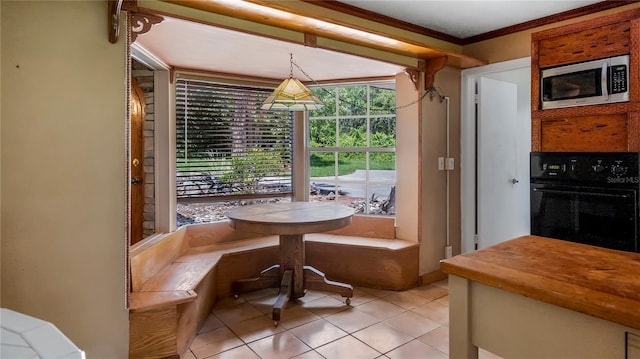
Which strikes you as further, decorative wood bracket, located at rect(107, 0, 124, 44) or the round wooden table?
the round wooden table

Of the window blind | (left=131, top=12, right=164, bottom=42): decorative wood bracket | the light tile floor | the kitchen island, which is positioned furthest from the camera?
the window blind

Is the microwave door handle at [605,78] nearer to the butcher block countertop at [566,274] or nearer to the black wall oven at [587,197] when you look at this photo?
the black wall oven at [587,197]

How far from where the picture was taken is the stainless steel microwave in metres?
2.29

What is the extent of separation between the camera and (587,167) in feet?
7.89

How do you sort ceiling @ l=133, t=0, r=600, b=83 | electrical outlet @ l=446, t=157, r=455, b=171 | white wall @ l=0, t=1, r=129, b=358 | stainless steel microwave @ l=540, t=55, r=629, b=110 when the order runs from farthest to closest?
electrical outlet @ l=446, t=157, r=455, b=171, ceiling @ l=133, t=0, r=600, b=83, stainless steel microwave @ l=540, t=55, r=629, b=110, white wall @ l=0, t=1, r=129, b=358

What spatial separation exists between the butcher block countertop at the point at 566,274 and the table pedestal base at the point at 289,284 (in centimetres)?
161

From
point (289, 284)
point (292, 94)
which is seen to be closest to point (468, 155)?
A: point (292, 94)

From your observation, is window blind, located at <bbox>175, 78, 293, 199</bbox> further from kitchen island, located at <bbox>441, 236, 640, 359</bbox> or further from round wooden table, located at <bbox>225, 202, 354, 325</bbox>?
kitchen island, located at <bbox>441, 236, 640, 359</bbox>

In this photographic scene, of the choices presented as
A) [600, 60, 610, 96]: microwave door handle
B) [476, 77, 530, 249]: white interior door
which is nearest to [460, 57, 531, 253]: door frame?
[476, 77, 530, 249]: white interior door

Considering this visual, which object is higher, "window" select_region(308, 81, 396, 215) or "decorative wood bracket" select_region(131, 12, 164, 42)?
"decorative wood bracket" select_region(131, 12, 164, 42)

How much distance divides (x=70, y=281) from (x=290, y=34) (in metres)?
1.90

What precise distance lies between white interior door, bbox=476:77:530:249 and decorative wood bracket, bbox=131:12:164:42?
287cm

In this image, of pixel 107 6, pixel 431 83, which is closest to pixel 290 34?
pixel 107 6

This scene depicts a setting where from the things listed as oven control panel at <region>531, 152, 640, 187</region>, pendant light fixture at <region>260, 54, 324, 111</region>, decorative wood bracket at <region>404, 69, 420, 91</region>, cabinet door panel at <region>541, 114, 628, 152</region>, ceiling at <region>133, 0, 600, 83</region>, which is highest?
ceiling at <region>133, 0, 600, 83</region>
